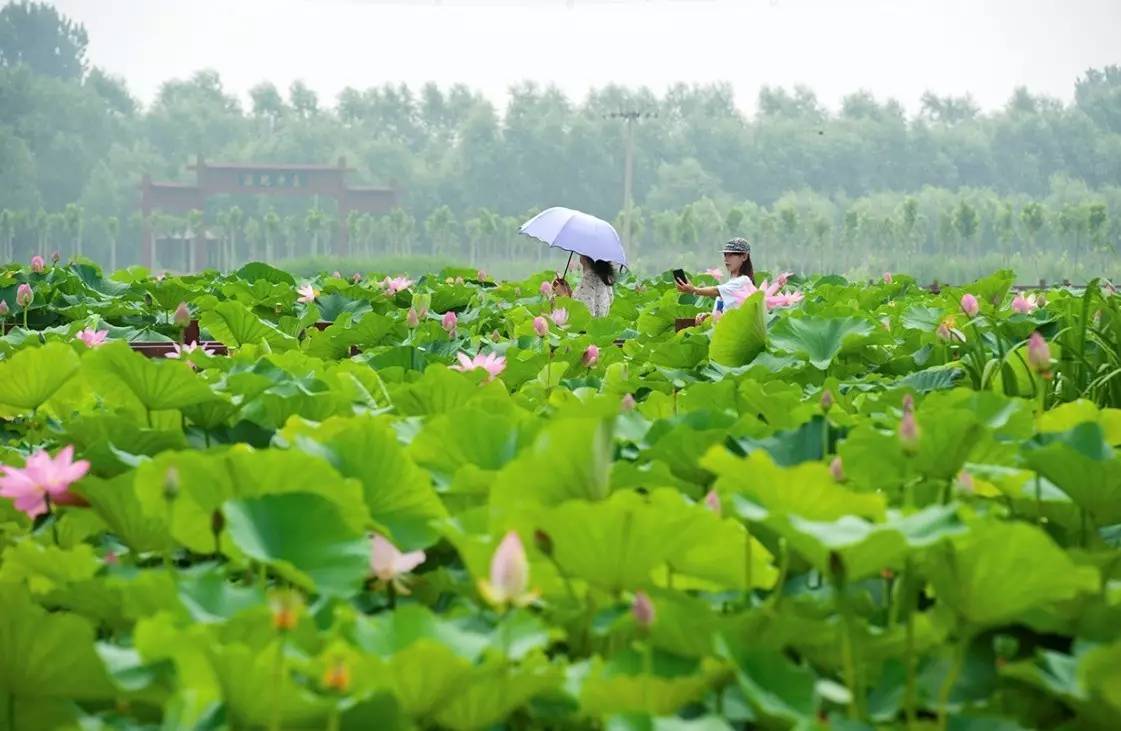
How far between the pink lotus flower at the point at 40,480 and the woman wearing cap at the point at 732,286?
8.40 ft

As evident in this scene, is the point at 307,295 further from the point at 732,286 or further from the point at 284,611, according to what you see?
the point at 284,611

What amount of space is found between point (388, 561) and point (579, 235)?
5849mm

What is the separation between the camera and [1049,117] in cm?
7288

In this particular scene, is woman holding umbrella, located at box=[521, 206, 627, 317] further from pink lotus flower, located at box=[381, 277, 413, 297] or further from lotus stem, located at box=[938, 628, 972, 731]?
lotus stem, located at box=[938, 628, 972, 731]

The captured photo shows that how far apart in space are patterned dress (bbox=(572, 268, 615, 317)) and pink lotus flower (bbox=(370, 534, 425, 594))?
17.2 ft

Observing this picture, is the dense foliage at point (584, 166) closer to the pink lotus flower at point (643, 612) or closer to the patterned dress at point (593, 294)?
the patterned dress at point (593, 294)

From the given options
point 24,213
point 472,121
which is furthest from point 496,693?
point 472,121

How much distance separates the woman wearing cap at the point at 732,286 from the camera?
465 cm

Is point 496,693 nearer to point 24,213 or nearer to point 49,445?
point 49,445

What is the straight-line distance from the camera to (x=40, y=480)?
106 cm

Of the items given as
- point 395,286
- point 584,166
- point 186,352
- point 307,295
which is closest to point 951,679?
point 186,352

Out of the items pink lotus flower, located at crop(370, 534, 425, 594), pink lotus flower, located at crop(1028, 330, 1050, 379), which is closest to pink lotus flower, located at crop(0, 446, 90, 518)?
pink lotus flower, located at crop(370, 534, 425, 594)

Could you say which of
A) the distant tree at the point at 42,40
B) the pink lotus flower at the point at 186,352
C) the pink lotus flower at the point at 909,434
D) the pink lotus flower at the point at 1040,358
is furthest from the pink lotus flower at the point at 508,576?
the distant tree at the point at 42,40

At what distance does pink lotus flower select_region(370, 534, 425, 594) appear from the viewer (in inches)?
38.0
